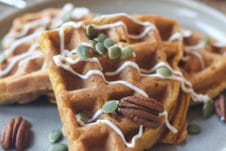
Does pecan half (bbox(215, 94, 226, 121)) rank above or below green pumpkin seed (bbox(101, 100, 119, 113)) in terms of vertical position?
below

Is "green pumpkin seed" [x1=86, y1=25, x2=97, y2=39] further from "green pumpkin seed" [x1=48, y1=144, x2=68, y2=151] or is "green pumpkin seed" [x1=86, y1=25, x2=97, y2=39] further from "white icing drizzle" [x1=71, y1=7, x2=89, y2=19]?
"green pumpkin seed" [x1=48, y1=144, x2=68, y2=151]

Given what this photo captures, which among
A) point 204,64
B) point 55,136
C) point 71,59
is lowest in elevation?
point 55,136

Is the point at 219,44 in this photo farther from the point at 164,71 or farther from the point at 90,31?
the point at 90,31

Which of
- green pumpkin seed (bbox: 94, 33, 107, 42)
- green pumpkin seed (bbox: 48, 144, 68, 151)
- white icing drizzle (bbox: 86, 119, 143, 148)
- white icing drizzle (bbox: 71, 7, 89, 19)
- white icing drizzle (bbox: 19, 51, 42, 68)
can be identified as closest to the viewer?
white icing drizzle (bbox: 86, 119, 143, 148)

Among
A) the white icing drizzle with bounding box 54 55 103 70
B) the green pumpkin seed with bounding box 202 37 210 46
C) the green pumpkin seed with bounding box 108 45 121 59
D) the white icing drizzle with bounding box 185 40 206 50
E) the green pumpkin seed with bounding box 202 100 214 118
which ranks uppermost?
the green pumpkin seed with bounding box 108 45 121 59

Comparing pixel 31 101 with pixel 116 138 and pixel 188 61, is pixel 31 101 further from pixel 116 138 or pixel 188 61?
pixel 188 61

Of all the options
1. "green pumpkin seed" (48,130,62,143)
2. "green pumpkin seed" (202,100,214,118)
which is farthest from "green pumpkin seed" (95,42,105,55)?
"green pumpkin seed" (202,100,214,118)

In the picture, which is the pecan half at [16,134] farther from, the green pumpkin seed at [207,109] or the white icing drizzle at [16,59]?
the green pumpkin seed at [207,109]

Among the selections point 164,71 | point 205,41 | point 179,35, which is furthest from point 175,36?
point 164,71
